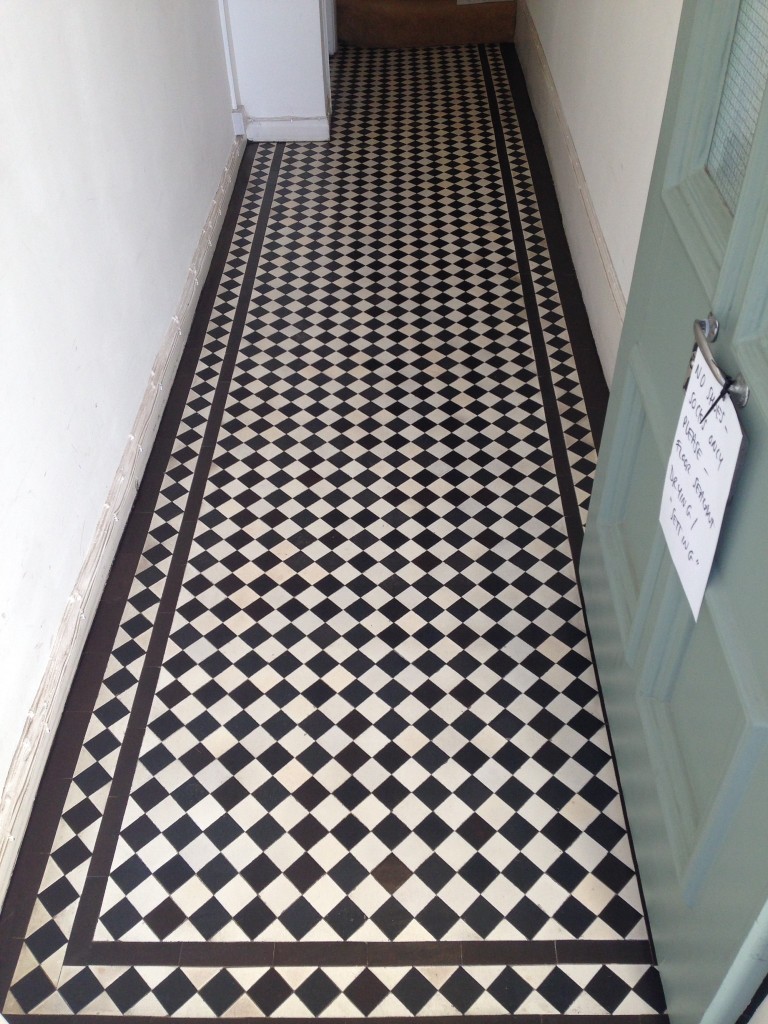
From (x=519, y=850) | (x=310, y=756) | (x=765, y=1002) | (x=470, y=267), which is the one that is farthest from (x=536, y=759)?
(x=470, y=267)

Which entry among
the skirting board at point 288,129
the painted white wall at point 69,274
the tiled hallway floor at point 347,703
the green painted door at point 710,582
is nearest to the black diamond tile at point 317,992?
the tiled hallway floor at point 347,703

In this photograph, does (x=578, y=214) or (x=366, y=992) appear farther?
(x=578, y=214)

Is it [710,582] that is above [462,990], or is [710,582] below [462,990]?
above

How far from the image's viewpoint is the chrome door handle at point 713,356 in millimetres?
2174

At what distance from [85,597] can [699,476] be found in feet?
8.14

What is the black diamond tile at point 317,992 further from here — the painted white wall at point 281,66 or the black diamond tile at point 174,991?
the painted white wall at point 281,66

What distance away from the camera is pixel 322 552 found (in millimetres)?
4203

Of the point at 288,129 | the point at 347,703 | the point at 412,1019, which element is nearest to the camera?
the point at 412,1019

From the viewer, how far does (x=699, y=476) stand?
2.40 meters

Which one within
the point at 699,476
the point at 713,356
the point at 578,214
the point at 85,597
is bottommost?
the point at 85,597

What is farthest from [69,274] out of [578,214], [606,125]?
[578,214]

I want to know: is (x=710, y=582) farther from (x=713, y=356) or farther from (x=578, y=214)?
(x=578, y=214)

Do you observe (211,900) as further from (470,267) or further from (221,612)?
(470,267)

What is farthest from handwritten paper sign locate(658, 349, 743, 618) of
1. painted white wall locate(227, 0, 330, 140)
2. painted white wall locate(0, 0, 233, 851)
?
painted white wall locate(227, 0, 330, 140)
